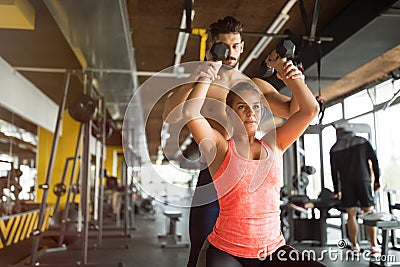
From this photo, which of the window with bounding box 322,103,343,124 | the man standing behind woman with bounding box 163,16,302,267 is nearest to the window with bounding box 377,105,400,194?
the window with bounding box 322,103,343,124

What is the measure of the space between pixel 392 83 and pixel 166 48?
67.3 inches

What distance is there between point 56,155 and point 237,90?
23.7 feet

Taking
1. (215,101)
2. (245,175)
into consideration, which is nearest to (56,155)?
(215,101)

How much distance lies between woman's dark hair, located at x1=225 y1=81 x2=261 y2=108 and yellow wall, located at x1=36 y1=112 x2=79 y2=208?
6.06 m

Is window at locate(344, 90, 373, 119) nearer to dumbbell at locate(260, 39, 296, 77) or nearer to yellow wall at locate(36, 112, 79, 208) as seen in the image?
dumbbell at locate(260, 39, 296, 77)

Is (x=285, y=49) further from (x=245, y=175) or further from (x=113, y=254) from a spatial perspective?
(x=113, y=254)

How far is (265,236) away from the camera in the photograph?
3.29 ft

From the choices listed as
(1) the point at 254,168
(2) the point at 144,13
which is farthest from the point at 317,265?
(2) the point at 144,13

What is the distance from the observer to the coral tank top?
0.99 m

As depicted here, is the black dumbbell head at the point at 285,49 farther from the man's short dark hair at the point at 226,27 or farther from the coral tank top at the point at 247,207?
the coral tank top at the point at 247,207

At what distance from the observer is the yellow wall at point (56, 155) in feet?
22.2

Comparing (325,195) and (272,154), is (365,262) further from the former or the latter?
(272,154)

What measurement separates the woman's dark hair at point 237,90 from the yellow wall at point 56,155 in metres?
6.06

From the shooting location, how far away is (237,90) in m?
1.09
